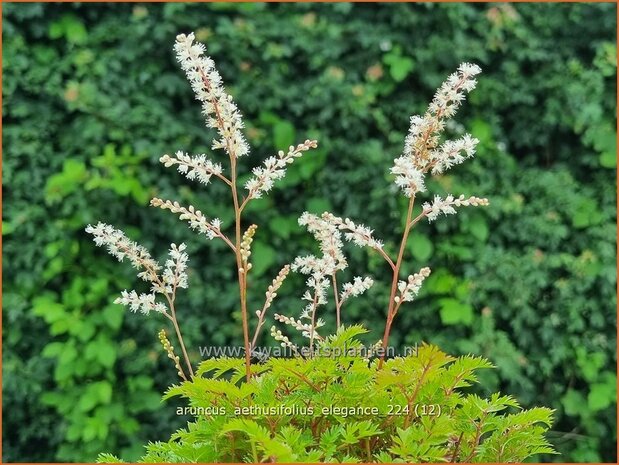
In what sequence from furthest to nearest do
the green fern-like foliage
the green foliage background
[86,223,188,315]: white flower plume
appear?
the green foliage background → [86,223,188,315]: white flower plume → the green fern-like foliage

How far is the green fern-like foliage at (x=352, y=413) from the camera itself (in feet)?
3.60

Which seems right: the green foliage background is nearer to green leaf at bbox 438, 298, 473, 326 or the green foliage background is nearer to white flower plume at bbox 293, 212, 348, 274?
green leaf at bbox 438, 298, 473, 326

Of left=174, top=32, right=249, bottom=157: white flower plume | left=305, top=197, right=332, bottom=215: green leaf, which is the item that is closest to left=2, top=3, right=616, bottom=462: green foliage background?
left=305, top=197, right=332, bottom=215: green leaf

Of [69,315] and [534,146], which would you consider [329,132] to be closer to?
[534,146]

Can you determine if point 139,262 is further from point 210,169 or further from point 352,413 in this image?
point 352,413

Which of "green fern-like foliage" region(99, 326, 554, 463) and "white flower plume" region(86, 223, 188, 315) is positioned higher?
"white flower plume" region(86, 223, 188, 315)

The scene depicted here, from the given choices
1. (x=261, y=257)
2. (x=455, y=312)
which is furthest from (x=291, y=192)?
(x=455, y=312)

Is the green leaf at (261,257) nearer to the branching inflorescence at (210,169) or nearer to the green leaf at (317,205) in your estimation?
the green leaf at (317,205)

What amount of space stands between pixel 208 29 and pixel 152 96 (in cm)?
34

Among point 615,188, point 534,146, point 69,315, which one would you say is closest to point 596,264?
point 615,188

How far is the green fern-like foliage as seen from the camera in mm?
1097

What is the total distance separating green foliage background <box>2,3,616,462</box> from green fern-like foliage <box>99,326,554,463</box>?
72.0 inches

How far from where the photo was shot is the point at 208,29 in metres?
3.08

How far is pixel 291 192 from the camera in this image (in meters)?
3.15
